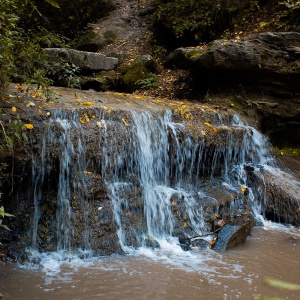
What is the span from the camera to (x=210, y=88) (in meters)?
9.02

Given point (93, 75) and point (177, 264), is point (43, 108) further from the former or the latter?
point (93, 75)

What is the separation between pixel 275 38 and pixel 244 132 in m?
2.91

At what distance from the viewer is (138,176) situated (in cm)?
569

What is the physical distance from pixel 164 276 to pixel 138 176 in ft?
7.30

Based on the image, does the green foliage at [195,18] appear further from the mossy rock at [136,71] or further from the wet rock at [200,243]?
Answer: the wet rock at [200,243]

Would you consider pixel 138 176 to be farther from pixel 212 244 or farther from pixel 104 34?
pixel 104 34

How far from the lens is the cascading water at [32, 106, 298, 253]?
4.78 m

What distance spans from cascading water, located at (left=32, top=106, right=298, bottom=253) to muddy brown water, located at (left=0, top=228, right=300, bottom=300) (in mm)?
611

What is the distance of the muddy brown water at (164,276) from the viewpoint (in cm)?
331

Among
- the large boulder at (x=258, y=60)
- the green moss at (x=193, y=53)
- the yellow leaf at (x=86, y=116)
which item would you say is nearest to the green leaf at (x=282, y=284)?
the yellow leaf at (x=86, y=116)

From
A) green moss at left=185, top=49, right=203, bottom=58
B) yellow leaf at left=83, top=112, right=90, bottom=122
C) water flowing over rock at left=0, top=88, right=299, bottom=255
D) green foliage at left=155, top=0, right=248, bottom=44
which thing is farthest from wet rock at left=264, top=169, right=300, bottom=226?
green foliage at left=155, top=0, right=248, bottom=44

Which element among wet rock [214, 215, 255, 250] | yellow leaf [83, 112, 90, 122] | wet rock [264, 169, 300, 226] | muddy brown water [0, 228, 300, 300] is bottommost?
muddy brown water [0, 228, 300, 300]

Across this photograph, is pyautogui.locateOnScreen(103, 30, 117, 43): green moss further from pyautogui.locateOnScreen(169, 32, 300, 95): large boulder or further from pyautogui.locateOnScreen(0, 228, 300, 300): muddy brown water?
pyautogui.locateOnScreen(0, 228, 300, 300): muddy brown water

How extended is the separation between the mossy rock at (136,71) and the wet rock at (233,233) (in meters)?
6.12
